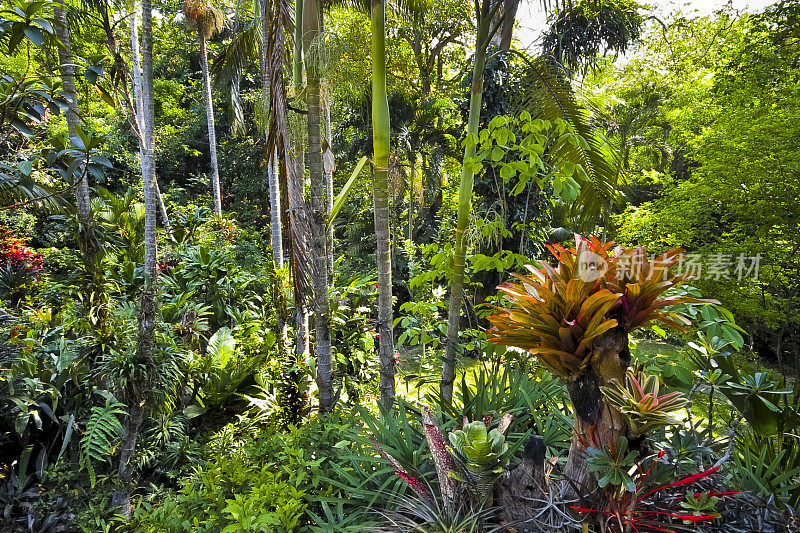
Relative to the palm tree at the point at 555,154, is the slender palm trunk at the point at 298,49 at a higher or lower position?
higher

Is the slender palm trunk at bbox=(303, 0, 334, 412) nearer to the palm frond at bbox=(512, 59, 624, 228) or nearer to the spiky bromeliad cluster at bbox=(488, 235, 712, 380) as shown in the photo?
the palm frond at bbox=(512, 59, 624, 228)

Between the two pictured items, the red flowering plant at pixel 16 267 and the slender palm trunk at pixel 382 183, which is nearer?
the slender palm trunk at pixel 382 183

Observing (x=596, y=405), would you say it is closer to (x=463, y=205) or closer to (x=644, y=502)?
(x=644, y=502)

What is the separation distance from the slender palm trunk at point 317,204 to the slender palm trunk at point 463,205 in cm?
96

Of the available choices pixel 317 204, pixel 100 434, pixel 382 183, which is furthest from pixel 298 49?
pixel 100 434

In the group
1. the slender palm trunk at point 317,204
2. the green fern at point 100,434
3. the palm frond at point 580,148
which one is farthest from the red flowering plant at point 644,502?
the green fern at point 100,434

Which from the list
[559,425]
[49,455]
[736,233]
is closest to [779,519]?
[559,425]

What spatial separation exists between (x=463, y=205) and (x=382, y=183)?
1.48 feet

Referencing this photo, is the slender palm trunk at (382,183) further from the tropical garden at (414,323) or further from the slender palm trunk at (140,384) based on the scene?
the slender palm trunk at (140,384)

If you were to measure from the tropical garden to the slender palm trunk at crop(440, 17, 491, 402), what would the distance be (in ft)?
0.06

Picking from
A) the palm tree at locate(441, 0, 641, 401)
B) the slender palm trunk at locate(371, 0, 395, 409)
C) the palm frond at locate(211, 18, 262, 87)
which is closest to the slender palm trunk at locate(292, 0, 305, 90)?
the slender palm trunk at locate(371, 0, 395, 409)

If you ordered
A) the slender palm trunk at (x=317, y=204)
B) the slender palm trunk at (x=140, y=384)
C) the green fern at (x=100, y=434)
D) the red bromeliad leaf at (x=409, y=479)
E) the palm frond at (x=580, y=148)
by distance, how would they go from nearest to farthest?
the red bromeliad leaf at (x=409, y=479) → the palm frond at (x=580, y=148) → the slender palm trunk at (x=317, y=204) → the slender palm trunk at (x=140, y=384) → the green fern at (x=100, y=434)

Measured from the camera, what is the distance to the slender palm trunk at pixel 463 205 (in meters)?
2.19

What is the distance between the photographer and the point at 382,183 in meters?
2.31
